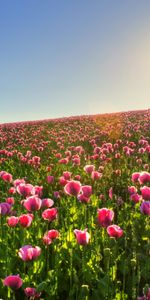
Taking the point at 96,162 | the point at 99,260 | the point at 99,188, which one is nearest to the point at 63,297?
the point at 99,260

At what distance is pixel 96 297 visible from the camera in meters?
3.82

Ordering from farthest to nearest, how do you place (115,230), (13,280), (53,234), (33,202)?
(33,202) → (53,234) → (115,230) → (13,280)

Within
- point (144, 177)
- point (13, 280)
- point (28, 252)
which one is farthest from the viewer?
point (144, 177)

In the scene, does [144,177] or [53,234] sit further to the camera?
[144,177]

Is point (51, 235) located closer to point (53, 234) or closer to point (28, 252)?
point (53, 234)

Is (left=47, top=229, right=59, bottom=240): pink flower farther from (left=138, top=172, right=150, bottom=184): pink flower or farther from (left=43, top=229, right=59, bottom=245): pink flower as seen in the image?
(left=138, top=172, right=150, bottom=184): pink flower

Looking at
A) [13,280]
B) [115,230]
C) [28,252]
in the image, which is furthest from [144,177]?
[13,280]

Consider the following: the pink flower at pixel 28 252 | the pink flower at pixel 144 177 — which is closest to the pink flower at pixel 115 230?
the pink flower at pixel 28 252

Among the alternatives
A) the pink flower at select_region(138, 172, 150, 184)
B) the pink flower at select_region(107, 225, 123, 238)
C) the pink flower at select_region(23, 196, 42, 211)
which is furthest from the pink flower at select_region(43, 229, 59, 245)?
the pink flower at select_region(138, 172, 150, 184)

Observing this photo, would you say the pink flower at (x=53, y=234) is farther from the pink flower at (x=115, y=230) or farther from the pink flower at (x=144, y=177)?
the pink flower at (x=144, y=177)

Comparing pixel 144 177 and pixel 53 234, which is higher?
pixel 144 177

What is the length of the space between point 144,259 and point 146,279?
241 mm

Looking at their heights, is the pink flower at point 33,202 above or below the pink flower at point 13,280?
above

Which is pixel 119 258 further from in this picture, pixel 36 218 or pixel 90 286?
pixel 36 218
